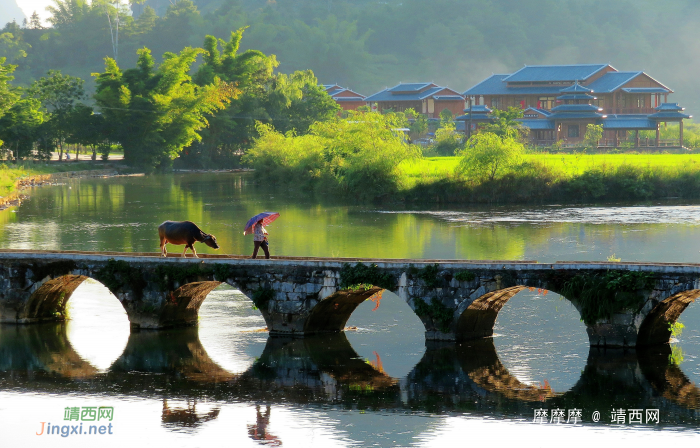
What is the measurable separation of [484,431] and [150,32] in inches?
6399

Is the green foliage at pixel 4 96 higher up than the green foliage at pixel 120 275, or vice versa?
the green foliage at pixel 4 96

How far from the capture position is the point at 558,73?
101938mm

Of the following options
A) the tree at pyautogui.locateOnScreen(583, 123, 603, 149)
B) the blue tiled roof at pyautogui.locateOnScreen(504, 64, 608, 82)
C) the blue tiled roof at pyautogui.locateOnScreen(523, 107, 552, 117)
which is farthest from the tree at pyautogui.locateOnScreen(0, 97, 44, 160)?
the tree at pyautogui.locateOnScreen(583, 123, 603, 149)

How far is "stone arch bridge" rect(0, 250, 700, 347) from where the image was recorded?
70.7 ft

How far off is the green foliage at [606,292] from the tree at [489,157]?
39.3 meters

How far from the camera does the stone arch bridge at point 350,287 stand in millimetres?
21547

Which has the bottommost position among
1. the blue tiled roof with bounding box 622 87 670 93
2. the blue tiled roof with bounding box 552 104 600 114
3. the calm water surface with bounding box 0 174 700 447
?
the calm water surface with bounding box 0 174 700 447

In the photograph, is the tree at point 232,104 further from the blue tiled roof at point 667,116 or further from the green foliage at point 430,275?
the green foliage at point 430,275

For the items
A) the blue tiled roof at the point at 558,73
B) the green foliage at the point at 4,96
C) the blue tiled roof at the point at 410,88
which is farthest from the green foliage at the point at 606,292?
the blue tiled roof at the point at 410,88

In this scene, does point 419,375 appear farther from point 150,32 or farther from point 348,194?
point 150,32

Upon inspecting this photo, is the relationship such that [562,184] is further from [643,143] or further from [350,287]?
[350,287]

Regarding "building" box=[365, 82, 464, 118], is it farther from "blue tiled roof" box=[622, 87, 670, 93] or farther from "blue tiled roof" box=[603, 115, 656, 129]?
"blue tiled roof" box=[603, 115, 656, 129]

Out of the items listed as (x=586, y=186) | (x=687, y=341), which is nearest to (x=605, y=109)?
(x=586, y=186)

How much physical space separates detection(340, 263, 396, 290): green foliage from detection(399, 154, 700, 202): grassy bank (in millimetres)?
39840
